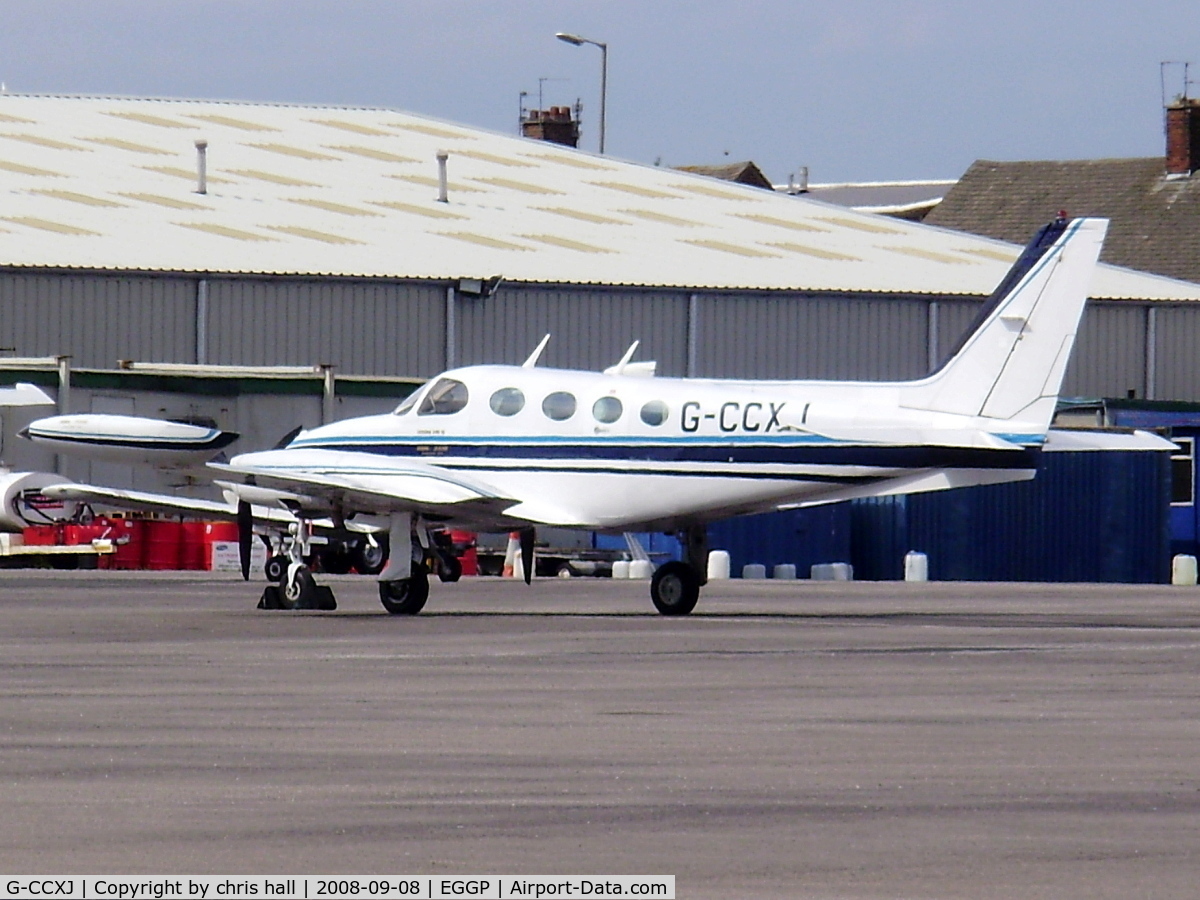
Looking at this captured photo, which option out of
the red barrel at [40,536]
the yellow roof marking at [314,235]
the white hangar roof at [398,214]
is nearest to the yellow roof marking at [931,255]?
the white hangar roof at [398,214]

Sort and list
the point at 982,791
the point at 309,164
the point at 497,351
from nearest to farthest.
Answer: the point at 982,791, the point at 497,351, the point at 309,164

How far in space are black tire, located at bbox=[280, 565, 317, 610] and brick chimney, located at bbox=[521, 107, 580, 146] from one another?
2813 inches

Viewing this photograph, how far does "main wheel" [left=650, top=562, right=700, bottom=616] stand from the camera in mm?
27375

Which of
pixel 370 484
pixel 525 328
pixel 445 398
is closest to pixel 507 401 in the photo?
pixel 445 398

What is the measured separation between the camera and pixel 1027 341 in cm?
2597

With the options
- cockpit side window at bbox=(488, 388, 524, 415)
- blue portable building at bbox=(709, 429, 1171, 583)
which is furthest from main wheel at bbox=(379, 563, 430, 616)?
blue portable building at bbox=(709, 429, 1171, 583)

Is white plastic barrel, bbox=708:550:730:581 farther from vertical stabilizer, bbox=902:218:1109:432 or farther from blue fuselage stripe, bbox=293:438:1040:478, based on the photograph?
vertical stabilizer, bbox=902:218:1109:432

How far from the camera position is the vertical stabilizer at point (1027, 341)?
1016 inches

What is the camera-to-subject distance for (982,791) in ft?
38.6

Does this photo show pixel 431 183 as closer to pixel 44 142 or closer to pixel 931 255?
pixel 44 142

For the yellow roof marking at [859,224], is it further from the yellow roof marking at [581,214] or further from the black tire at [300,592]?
the black tire at [300,592]

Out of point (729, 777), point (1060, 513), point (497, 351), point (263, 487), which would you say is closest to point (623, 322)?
point (497, 351)

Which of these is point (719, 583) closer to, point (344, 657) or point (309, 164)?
point (344, 657)

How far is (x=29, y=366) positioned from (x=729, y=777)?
34.3m
